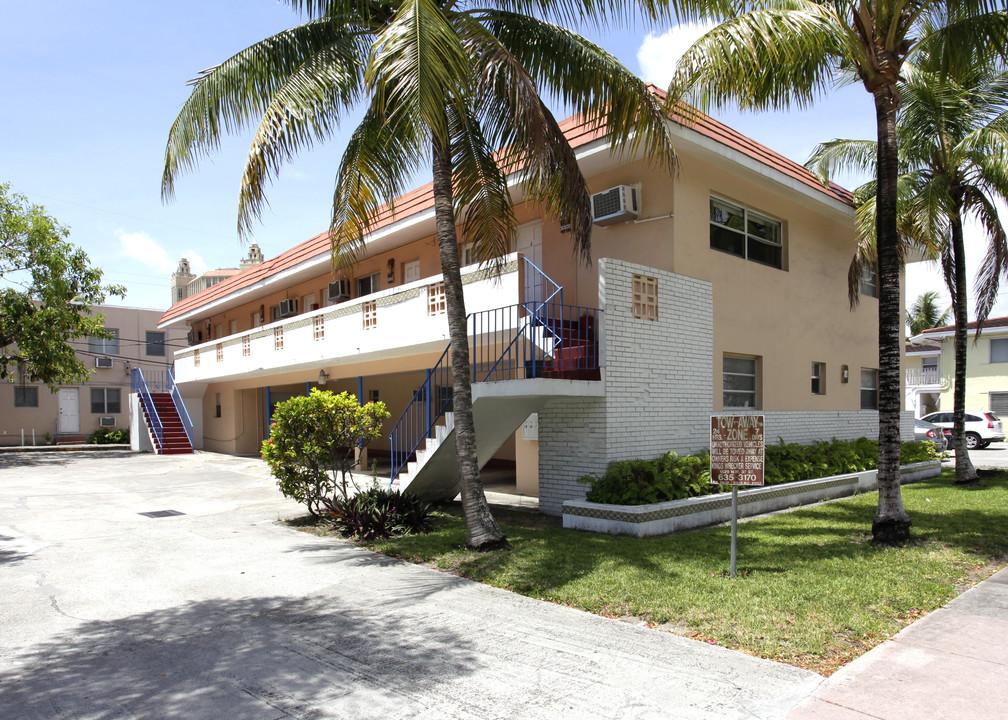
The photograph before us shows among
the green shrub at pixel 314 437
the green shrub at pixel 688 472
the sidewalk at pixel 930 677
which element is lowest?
the sidewalk at pixel 930 677

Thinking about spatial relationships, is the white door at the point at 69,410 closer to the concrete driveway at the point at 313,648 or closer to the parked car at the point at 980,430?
the concrete driveway at the point at 313,648

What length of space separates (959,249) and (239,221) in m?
14.4

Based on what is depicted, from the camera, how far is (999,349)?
111 feet

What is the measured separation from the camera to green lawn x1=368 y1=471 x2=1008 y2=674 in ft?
18.3

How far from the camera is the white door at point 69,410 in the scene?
3494cm

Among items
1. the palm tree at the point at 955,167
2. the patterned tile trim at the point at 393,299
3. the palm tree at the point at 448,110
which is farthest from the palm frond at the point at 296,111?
the palm tree at the point at 955,167

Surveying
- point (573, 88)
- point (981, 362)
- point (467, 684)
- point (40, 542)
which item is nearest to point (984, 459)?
point (981, 362)

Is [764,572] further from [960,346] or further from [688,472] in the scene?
[960,346]

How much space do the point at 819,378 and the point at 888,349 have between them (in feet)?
26.3

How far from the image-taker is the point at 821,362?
629 inches

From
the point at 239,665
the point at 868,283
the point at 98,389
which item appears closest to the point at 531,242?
the point at 868,283

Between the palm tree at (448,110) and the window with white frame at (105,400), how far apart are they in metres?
31.7

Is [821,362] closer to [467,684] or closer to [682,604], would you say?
[682,604]

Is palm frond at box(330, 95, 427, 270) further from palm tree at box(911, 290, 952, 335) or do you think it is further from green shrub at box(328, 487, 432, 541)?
palm tree at box(911, 290, 952, 335)
